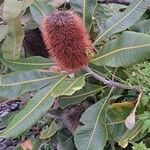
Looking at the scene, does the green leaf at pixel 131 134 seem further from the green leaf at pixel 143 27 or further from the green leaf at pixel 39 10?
the green leaf at pixel 39 10

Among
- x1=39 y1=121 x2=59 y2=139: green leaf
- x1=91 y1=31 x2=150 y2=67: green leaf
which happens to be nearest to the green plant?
x1=91 y1=31 x2=150 y2=67: green leaf

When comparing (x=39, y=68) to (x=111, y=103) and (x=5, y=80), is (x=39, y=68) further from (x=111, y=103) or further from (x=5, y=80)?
(x=111, y=103)

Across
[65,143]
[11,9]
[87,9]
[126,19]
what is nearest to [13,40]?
[11,9]

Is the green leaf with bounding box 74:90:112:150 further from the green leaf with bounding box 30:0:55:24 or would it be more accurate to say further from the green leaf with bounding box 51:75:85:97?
the green leaf with bounding box 30:0:55:24

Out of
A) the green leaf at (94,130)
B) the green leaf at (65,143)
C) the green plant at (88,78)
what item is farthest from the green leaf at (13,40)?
the green leaf at (65,143)

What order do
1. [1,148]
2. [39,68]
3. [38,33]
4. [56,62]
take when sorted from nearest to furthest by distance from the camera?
[56,62], [39,68], [38,33], [1,148]

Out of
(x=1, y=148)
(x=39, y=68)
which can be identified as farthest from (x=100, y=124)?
(x=1, y=148)

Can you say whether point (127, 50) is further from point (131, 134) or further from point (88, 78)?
point (88, 78)

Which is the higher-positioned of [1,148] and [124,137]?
[124,137]
